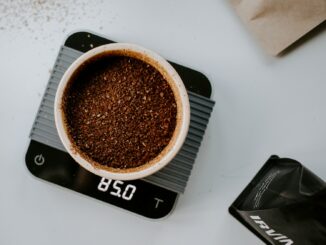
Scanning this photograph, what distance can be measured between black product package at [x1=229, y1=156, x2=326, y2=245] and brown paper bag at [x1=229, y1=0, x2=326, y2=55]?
8.3 inches

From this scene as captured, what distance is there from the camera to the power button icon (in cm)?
83

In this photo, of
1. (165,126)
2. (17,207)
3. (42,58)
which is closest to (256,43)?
(165,126)

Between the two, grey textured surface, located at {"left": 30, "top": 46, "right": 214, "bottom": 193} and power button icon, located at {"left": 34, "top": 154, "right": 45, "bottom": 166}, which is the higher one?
grey textured surface, located at {"left": 30, "top": 46, "right": 214, "bottom": 193}

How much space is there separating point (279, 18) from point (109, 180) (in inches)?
16.1

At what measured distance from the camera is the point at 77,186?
828mm

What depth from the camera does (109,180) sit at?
32.5 inches

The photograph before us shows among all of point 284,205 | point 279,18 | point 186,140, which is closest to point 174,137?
point 186,140

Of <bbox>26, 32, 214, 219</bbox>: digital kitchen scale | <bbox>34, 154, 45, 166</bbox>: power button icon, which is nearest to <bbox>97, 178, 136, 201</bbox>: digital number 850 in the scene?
<bbox>26, 32, 214, 219</bbox>: digital kitchen scale

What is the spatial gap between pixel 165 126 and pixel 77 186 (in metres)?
0.21

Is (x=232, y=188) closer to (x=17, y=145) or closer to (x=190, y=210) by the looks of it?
(x=190, y=210)

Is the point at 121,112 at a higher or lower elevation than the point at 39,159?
higher

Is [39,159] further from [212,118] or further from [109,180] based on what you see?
[212,118]

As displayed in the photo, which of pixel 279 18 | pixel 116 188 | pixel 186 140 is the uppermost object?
pixel 279 18

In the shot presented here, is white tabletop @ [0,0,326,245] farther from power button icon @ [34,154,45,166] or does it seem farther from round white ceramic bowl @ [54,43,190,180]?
round white ceramic bowl @ [54,43,190,180]
